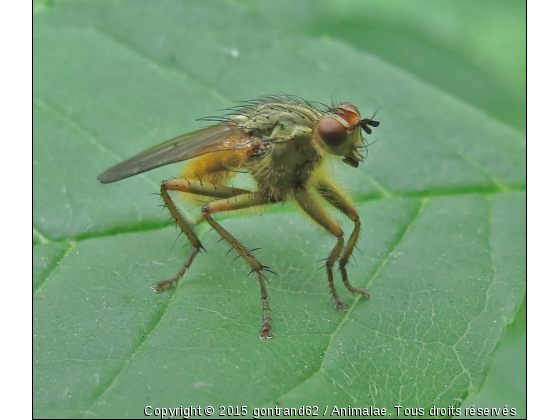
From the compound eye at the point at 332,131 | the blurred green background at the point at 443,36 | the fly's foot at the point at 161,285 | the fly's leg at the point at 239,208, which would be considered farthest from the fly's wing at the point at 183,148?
the blurred green background at the point at 443,36

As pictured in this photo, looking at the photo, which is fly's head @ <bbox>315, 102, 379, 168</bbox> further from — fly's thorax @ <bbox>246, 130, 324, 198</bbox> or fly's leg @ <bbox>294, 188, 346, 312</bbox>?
fly's leg @ <bbox>294, 188, 346, 312</bbox>

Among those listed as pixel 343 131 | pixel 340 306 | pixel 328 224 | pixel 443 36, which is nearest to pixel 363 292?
pixel 340 306

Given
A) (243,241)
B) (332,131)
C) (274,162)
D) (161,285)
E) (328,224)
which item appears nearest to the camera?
(161,285)

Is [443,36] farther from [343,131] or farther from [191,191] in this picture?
[191,191]

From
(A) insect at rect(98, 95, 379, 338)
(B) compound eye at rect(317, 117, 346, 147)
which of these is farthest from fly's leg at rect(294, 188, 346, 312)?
(B) compound eye at rect(317, 117, 346, 147)

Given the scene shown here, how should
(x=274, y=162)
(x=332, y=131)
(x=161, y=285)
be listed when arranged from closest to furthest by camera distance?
(x=161, y=285)
(x=332, y=131)
(x=274, y=162)

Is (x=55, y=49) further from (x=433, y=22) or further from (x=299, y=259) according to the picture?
(x=433, y=22)
